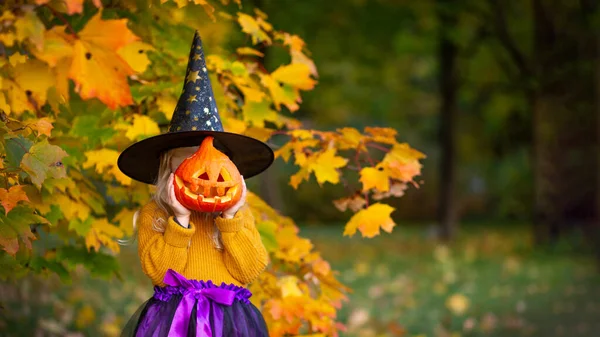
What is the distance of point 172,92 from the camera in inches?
154

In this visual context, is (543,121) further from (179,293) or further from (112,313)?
(179,293)

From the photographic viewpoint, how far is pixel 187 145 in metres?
3.14

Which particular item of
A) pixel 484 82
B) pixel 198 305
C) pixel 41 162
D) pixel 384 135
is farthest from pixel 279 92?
pixel 484 82

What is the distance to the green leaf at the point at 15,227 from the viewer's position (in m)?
2.85

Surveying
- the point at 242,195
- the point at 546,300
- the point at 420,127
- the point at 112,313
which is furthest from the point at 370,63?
the point at 242,195

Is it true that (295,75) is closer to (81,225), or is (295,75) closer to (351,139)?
(351,139)

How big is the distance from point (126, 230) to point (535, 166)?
11216 mm

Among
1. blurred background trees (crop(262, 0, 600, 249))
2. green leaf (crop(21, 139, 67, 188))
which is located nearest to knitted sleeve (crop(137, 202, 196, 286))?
green leaf (crop(21, 139, 67, 188))

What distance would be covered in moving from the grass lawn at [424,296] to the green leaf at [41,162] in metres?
2.58

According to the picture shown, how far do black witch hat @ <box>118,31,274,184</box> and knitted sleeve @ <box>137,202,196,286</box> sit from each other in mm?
314

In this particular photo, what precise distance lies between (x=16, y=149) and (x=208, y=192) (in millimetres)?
710

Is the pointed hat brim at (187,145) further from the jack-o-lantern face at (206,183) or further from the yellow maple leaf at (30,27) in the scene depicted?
the yellow maple leaf at (30,27)

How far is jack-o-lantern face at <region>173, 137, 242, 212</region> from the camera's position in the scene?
9.51 feet

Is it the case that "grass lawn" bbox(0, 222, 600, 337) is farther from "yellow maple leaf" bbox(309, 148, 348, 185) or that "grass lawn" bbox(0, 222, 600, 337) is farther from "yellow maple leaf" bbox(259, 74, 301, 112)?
"yellow maple leaf" bbox(259, 74, 301, 112)
